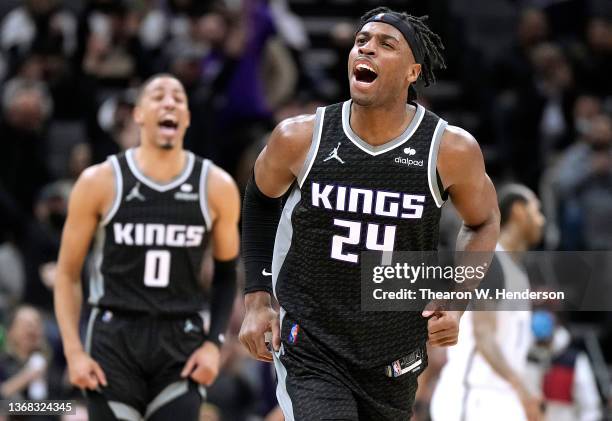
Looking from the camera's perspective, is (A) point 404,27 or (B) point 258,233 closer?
(A) point 404,27

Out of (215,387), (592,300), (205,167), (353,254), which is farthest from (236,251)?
(592,300)

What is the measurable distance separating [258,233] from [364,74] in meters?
0.92

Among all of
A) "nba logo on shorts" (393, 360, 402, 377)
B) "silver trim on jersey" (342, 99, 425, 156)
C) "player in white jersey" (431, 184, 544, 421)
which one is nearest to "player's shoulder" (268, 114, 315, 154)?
"silver trim on jersey" (342, 99, 425, 156)

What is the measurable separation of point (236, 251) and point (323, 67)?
28.7 feet

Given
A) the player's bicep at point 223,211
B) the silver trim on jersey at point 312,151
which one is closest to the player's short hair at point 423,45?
the silver trim on jersey at point 312,151

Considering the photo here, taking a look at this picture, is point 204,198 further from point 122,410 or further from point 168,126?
point 122,410

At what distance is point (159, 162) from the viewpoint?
672 centimetres

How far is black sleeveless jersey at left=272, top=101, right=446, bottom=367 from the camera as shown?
5.09 metres

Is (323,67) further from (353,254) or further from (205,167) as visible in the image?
(353,254)

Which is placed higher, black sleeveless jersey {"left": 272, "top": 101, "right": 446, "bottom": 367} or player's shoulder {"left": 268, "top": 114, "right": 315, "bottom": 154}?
player's shoulder {"left": 268, "top": 114, "right": 315, "bottom": 154}

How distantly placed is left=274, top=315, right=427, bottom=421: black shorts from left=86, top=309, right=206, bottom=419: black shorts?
125cm

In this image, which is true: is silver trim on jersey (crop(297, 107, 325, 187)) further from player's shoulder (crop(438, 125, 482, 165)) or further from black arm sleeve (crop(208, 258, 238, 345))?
black arm sleeve (crop(208, 258, 238, 345))

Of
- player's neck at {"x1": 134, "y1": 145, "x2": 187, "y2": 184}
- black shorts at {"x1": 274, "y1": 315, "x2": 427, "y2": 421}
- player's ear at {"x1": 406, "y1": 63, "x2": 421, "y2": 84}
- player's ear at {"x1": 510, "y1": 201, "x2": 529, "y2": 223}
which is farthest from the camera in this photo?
player's ear at {"x1": 510, "y1": 201, "x2": 529, "y2": 223}

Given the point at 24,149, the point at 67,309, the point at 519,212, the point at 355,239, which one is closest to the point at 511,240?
the point at 519,212
